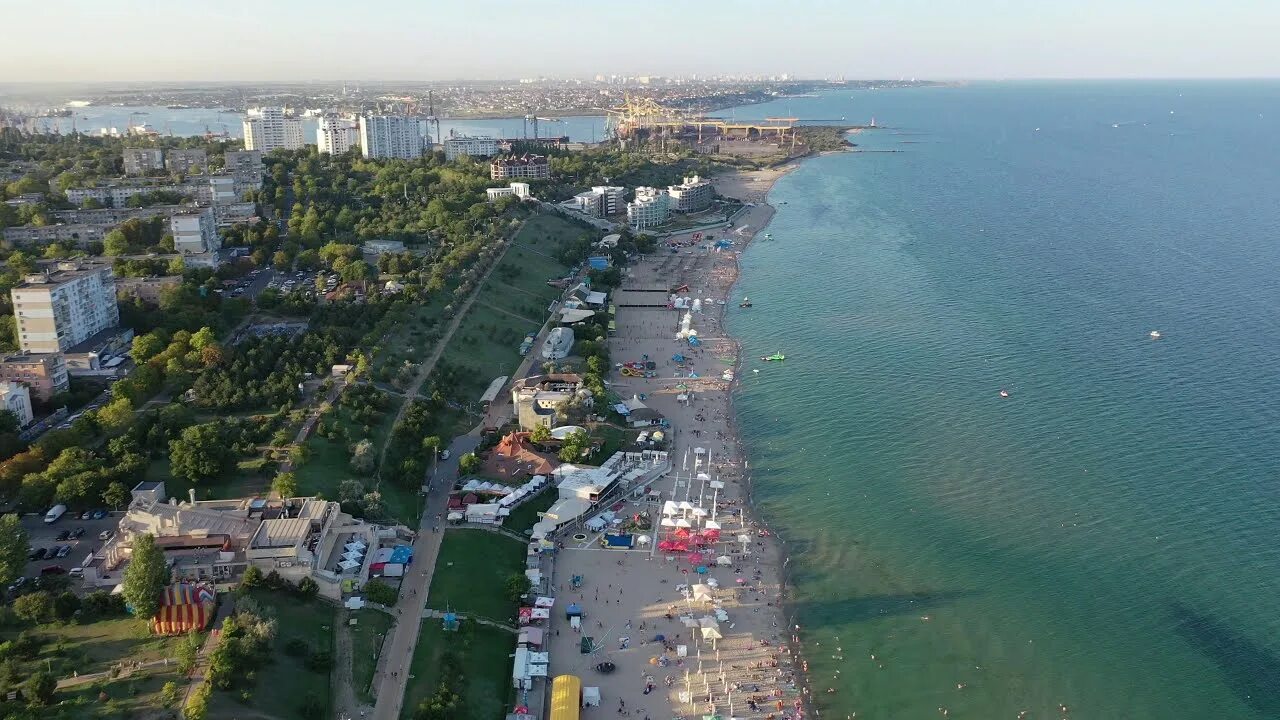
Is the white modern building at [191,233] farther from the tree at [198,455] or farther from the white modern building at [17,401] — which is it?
the tree at [198,455]

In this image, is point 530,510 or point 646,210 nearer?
point 530,510

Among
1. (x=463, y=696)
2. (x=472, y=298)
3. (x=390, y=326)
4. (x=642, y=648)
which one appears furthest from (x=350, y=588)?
(x=472, y=298)

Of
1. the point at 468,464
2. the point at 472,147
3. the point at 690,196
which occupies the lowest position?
the point at 468,464

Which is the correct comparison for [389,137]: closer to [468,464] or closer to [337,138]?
[337,138]

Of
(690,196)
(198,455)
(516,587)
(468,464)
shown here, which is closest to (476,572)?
(516,587)

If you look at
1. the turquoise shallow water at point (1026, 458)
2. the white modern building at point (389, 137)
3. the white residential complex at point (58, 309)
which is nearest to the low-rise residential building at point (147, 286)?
the white residential complex at point (58, 309)

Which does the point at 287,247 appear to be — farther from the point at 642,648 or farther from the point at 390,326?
the point at 642,648
